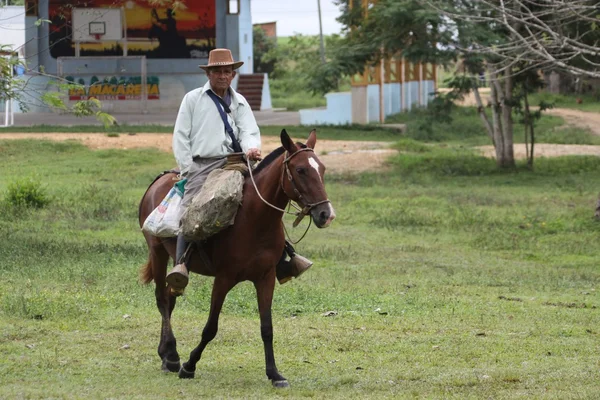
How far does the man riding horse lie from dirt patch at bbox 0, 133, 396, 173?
51.6 ft

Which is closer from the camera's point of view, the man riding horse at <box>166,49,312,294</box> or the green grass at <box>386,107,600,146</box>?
the man riding horse at <box>166,49,312,294</box>

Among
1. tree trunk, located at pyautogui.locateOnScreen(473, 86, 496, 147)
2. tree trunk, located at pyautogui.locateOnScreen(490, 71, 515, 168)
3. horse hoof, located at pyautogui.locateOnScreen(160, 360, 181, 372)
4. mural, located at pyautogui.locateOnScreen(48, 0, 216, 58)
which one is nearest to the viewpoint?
horse hoof, located at pyautogui.locateOnScreen(160, 360, 181, 372)

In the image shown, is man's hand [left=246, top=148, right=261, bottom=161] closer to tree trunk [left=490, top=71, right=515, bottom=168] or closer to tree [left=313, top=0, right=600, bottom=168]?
tree [left=313, top=0, right=600, bottom=168]

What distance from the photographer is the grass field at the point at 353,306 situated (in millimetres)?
6879

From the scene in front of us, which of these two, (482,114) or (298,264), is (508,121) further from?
(298,264)

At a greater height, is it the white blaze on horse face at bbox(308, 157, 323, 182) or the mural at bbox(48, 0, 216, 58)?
the mural at bbox(48, 0, 216, 58)

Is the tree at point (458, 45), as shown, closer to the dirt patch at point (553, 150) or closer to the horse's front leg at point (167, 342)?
the dirt patch at point (553, 150)

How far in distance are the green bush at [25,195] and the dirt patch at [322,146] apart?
26.6 ft

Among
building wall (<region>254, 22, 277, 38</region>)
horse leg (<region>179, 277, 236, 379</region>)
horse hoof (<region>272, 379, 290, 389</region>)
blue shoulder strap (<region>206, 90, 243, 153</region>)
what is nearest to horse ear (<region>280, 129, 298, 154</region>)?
blue shoulder strap (<region>206, 90, 243, 153</region>)

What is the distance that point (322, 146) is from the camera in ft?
87.4

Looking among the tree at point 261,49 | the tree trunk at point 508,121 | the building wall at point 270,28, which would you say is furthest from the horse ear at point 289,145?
the building wall at point 270,28

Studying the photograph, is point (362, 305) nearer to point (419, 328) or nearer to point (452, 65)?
point (419, 328)

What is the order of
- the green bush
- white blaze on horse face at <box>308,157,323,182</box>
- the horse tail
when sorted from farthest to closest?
the green bush → the horse tail → white blaze on horse face at <box>308,157,323,182</box>

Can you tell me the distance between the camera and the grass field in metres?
6.88
